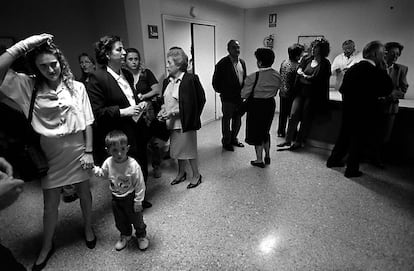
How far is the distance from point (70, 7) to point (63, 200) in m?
2.75

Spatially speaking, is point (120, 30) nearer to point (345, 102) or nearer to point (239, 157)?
point (239, 157)

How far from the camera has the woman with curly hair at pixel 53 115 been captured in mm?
1358

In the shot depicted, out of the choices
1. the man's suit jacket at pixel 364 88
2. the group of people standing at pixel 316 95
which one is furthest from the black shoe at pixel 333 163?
the man's suit jacket at pixel 364 88

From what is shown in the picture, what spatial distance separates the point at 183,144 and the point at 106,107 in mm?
889

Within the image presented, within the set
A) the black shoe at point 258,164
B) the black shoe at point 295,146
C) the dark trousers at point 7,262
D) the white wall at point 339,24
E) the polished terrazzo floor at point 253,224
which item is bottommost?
the polished terrazzo floor at point 253,224

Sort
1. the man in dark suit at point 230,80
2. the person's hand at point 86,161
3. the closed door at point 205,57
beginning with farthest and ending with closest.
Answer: the closed door at point 205,57, the man in dark suit at point 230,80, the person's hand at point 86,161

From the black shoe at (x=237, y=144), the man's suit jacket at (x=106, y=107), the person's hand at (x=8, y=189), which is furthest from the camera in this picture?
the black shoe at (x=237, y=144)

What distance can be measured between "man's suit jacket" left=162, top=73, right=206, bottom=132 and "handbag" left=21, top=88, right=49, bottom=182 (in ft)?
3.77

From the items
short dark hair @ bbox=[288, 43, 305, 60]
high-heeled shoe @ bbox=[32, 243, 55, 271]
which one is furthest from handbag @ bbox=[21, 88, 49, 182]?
short dark hair @ bbox=[288, 43, 305, 60]

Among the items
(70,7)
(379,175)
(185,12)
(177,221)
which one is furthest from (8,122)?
(379,175)

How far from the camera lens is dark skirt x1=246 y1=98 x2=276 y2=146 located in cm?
279

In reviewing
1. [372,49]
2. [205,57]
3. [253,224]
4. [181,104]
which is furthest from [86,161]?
[205,57]

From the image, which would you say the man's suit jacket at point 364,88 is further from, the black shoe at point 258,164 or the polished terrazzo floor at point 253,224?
the black shoe at point 258,164

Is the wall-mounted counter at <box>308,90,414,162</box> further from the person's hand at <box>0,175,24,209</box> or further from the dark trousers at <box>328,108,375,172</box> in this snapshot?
the person's hand at <box>0,175,24,209</box>
